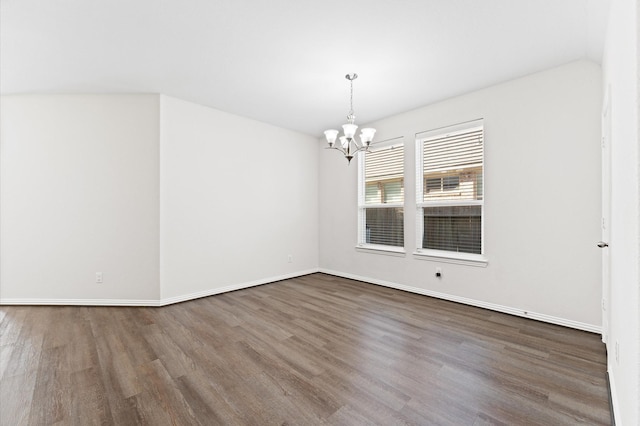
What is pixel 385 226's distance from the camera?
469 cm

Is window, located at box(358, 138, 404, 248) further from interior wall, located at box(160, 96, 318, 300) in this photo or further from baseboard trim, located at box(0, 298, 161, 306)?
baseboard trim, located at box(0, 298, 161, 306)

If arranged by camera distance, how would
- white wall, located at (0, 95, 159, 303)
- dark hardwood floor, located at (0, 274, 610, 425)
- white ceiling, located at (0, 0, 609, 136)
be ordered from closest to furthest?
dark hardwood floor, located at (0, 274, 610, 425) < white ceiling, located at (0, 0, 609, 136) < white wall, located at (0, 95, 159, 303)

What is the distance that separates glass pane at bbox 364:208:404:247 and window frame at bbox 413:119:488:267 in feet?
1.15

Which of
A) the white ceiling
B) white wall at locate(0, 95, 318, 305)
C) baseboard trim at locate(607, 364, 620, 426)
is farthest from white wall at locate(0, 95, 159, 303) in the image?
baseboard trim at locate(607, 364, 620, 426)

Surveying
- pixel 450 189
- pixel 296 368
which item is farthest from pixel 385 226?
pixel 296 368

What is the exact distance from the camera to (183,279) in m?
3.83

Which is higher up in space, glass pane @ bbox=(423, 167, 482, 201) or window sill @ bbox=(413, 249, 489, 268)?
glass pane @ bbox=(423, 167, 482, 201)

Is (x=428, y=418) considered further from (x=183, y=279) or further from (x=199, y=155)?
(x=199, y=155)

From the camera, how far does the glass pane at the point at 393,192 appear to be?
445 centimetres

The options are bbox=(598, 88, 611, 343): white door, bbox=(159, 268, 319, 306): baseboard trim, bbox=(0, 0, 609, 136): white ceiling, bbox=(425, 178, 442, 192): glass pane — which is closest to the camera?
bbox=(598, 88, 611, 343): white door

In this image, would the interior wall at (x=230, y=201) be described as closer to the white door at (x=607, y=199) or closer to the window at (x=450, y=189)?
the window at (x=450, y=189)

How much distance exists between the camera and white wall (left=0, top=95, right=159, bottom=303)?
3.58 metres

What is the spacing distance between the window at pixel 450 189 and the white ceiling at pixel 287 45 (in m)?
0.62

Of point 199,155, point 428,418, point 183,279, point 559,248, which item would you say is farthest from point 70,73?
point 559,248
